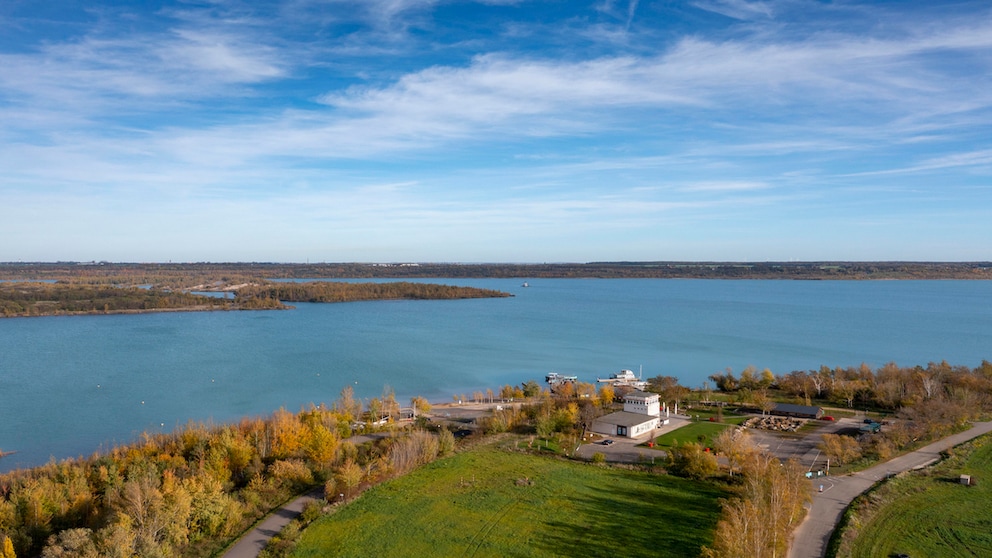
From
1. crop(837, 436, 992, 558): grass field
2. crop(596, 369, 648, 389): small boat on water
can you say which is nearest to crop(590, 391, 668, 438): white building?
crop(596, 369, 648, 389): small boat on water

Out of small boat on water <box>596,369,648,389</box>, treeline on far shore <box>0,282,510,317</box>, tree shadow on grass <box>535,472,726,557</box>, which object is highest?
treeline on far shore <box>0,282,510,317</box>

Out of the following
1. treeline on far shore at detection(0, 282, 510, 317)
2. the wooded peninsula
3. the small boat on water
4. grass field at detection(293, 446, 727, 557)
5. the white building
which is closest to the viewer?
grass field at detection(293, 446, 727, 557)

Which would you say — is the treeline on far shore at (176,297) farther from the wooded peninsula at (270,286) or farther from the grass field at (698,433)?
the grass field at (698,433)

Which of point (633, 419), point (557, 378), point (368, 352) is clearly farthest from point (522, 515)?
point (368, 352)

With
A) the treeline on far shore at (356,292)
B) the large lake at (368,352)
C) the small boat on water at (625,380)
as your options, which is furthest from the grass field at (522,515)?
the treeline on far shore at (356,292)

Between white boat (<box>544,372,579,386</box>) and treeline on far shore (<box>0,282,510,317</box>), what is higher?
treeline on far shore (<box>0,282,510,317</box>)

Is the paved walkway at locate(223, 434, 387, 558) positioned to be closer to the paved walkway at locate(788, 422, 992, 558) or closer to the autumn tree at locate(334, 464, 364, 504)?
the autumn tree at locate(334, 464, 364, 504)
